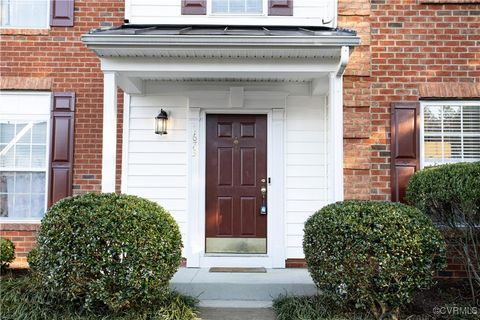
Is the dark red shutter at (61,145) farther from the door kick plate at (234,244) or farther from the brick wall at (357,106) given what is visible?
the brick wall at (357,106)

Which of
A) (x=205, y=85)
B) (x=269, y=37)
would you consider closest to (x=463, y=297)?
(x=269, y=37)

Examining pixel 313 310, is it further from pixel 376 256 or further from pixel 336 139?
pixel 336 139

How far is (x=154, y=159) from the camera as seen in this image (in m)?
5.72

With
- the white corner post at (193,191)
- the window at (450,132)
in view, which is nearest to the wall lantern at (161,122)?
the white corner post at (193,191)

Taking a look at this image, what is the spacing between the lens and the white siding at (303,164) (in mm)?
5680

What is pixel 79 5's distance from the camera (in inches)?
225

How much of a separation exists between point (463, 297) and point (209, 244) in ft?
10.4

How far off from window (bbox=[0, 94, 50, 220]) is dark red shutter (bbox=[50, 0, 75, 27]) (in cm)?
103

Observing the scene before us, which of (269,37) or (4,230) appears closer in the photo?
(269,37)

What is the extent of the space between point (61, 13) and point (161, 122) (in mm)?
2049

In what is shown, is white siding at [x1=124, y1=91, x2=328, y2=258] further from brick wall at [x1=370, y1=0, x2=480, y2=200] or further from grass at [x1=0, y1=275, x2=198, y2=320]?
grass at [x1=0, y1=275, x2=198, y2=320]

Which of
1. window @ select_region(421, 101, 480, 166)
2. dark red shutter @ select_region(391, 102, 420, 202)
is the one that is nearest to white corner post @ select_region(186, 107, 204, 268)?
dark red shutter @ select_region(391, 102, 420, 202)

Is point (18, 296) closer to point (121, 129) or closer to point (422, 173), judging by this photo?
point (121, 129)

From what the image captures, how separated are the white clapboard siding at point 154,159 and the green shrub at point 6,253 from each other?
1605mm
